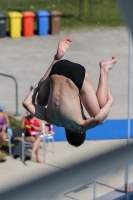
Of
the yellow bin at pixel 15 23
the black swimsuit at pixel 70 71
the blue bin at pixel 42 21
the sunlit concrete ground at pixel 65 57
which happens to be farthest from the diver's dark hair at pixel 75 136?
the blue bin at pixel 42 21

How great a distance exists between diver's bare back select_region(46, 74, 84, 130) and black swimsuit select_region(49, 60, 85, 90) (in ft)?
0.09

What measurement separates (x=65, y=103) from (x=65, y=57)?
36.5 feet

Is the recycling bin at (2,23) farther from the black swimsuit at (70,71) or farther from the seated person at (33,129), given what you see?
the black swimsuit at (70,71)

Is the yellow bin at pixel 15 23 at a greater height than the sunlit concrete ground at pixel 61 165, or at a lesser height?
greater

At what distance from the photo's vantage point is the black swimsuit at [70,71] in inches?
158

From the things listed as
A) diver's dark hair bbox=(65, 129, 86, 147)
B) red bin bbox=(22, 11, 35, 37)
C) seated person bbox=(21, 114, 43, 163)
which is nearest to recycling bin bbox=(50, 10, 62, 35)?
red bin bbox=(22, 11, 35, 37)

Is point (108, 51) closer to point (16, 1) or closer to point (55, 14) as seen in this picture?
point (55, 14)

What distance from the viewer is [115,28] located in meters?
18.2

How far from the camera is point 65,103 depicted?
13.4 feet

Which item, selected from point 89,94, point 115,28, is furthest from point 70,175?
point 115,28

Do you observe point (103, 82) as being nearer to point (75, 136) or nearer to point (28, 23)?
point (75, 136)

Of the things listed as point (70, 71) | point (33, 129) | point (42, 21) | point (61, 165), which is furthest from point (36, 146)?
point (42, 21)

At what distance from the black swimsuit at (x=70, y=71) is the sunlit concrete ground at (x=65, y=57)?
4.13 m

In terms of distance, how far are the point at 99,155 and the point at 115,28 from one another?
1754 cm
